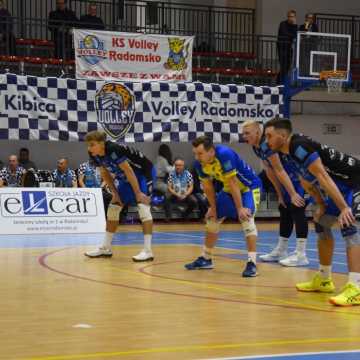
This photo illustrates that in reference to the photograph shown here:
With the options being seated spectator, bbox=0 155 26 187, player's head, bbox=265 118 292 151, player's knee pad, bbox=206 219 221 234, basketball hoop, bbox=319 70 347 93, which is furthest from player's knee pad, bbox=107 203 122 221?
basketball hoop, bbox=319 70 347 93

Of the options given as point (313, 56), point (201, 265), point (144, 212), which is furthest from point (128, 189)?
point (313, 56)

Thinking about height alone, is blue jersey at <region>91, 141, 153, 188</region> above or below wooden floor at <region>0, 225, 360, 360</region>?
above

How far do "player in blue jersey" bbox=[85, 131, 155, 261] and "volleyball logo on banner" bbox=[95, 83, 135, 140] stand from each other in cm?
740

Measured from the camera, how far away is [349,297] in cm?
650

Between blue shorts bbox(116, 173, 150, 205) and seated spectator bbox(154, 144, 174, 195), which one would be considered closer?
blue shorts bbox(116, 173, 150, 205)

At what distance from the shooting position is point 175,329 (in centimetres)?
548

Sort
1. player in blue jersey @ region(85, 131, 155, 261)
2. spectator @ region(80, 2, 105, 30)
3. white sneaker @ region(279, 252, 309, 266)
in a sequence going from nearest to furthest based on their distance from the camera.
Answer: player in blue jersey @ region(85, 131, 155, 261), white sneaker @ region(279, 252, 309, 266), spectator @ region(80, 2, 105, 30)

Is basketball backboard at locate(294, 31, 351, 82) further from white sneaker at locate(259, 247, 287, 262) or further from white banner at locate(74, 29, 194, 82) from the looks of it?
white sneaker at locate(259, 247, 287, 262)

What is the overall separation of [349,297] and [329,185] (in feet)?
3.08

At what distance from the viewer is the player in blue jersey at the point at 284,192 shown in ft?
28.9

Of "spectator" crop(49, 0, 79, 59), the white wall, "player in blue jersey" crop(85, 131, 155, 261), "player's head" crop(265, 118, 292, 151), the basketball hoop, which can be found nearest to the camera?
"player's head" crop(265, 118, 292, 151)

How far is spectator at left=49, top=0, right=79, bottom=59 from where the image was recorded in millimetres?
17719

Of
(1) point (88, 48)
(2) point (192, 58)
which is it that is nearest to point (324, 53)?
(2) point (192, 58)

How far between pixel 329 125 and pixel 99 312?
16032 millimetres
